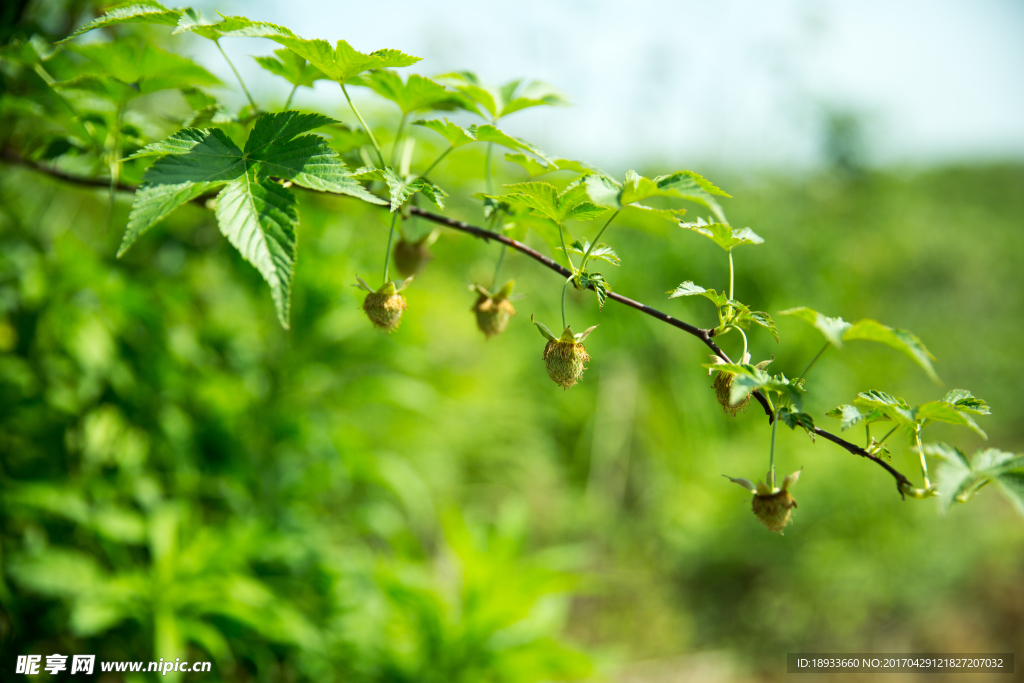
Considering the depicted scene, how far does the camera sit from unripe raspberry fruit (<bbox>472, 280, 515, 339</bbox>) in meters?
0.54

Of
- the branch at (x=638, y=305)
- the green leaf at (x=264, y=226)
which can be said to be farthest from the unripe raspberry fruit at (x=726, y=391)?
the green leaf at (x=264, y=226)

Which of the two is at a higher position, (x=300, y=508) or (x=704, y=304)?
(x=704, y=304)

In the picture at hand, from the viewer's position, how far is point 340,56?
0.42m

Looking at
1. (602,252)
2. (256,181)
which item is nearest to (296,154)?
(256,181)

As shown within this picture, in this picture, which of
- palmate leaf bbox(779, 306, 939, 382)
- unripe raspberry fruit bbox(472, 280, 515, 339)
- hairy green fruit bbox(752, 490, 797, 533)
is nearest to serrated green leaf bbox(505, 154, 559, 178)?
unripe raspberry fruit bbox(472, 280, 515, 339)

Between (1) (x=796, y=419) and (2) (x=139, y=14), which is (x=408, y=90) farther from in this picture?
(1) (x=796, y=419)

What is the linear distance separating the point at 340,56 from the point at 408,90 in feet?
0.28

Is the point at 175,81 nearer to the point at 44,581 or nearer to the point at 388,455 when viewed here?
the point at 44,581

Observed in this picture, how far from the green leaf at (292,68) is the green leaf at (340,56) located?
6 cm

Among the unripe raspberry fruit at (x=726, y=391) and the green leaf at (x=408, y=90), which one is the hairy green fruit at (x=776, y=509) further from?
the green leaf at (x=408, y=90)

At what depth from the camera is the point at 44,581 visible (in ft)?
3.23

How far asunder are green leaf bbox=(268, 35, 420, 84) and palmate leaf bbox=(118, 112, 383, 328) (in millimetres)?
41

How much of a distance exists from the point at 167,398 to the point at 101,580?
369mm

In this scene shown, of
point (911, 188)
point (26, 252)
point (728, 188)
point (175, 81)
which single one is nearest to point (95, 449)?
point (26, 252)
